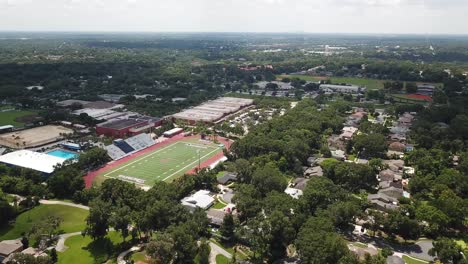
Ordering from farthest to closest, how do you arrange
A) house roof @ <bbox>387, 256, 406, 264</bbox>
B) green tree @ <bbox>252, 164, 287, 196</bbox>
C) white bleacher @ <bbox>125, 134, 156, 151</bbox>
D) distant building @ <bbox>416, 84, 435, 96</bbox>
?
distant building @ <bbox>416, 84, 435, 96</bbox> → white bleacher @ <bbox>125, 134, 156, 151</bbox> → green tree @ <bbox>252, 164, 287, 196</bbox> → house roof @ <bbox>387, 256, 406, 264</bbox>

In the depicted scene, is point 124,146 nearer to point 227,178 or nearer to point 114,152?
point 114,152

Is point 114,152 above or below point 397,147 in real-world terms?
above

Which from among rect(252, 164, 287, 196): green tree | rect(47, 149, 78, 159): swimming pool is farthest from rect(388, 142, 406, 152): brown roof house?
rect(47, 149, 78, 159): swimming pool

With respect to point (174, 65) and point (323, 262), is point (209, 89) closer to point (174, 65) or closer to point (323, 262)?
point (174, 65)

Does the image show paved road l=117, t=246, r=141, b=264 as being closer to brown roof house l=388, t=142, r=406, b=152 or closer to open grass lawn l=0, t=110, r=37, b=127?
brown roof house l=388, t=142, r=406, b=152

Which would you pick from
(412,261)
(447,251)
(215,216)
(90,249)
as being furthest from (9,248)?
(447,251)

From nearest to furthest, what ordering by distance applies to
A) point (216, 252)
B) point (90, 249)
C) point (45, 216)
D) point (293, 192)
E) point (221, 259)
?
1. point (221, 259)
2. point (216, 252)
3. point (90, 249)
4. point (45, 216)
5. point (293, 192)
